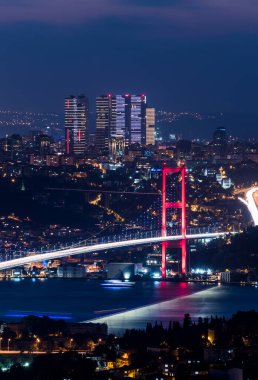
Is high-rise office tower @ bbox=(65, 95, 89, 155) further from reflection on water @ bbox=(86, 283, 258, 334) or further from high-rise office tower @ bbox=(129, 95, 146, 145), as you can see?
reflection on water @ bbox=(86, 283, 258, 334)

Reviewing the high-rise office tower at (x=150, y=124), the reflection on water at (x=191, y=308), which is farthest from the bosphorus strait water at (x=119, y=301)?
the high-rise office tower at (x=150, y=124)

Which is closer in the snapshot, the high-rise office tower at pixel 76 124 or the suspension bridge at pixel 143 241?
the suspension bridge at pixel 143 241

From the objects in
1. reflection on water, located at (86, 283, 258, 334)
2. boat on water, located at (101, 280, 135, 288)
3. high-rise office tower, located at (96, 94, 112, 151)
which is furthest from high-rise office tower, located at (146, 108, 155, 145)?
reflection on water, located at (86, 283, 258, 334)

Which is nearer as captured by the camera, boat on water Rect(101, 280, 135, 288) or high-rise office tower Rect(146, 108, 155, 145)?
boat on water Rect(101, 280, 135, 288)

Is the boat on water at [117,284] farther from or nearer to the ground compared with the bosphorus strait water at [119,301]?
farther from the ground

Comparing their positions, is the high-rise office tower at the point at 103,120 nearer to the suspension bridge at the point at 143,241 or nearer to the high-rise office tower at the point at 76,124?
the high-rise office tower at the point at 76,124

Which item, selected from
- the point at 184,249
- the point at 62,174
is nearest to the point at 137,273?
the point at 184,249
